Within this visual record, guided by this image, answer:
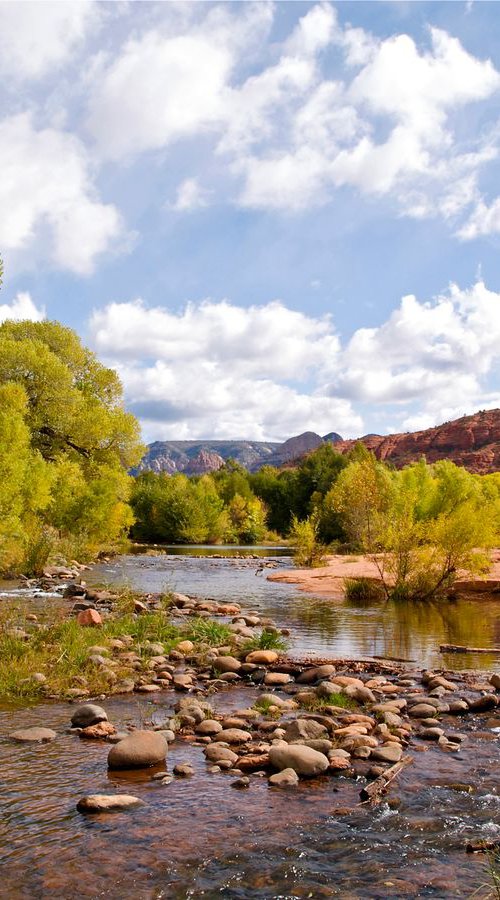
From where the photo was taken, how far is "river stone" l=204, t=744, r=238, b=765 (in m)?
7.44

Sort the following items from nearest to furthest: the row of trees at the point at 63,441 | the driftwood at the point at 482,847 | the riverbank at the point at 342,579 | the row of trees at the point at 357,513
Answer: the driftwood at the point at 482,847
the row of trees at the point at 357,513
the riverbank at the point at 342,579
the row of trees at the point at 63,441

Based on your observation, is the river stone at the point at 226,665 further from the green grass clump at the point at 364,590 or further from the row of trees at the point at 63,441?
the row of trees at the point at 63,441

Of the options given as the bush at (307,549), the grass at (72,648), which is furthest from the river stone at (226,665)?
the bush at (307,549)

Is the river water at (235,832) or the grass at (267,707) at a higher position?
the river water at (235,832)

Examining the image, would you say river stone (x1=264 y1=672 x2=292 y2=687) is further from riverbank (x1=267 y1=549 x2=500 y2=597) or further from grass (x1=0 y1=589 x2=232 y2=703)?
riverbank (x1=267 y1=549 x2=500 y2=597)

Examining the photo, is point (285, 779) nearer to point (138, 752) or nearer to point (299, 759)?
point (299, 759)

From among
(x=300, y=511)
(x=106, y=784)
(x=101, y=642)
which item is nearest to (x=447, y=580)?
(x=101, y=642)

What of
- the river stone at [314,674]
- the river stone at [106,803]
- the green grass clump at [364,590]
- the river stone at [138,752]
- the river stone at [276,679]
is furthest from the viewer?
the green grass clump at [364,590]

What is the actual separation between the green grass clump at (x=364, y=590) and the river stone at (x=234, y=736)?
692 inches

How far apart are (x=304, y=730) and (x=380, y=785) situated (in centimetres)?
160

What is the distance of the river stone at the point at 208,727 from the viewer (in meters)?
8.46

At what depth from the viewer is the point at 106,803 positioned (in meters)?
6.10

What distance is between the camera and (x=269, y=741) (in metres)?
8.00

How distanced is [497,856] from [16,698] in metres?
7.13
